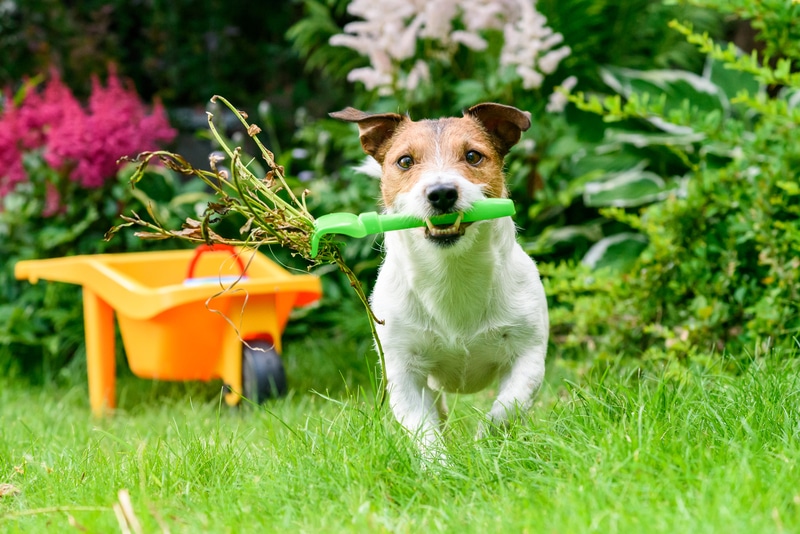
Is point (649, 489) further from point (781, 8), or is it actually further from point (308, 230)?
point (781, 8)

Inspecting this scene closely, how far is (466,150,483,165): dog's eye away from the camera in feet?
9.74

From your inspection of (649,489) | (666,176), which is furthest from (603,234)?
(649,489)

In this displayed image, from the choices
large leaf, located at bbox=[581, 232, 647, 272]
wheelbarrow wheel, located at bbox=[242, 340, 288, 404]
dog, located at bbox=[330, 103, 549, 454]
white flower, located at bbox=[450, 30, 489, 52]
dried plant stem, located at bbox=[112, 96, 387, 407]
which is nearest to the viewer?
dried plant stem, located at bbox=[112, 96, 387, 407]

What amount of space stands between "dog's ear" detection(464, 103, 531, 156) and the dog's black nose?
497mm

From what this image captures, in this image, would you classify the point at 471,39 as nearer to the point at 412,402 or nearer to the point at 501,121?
the point at 501,121

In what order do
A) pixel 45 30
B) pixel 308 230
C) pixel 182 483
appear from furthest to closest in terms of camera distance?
pixel 45 30 < pixel 308 230 < pixel 182 483

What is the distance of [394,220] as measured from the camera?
2.77 metres

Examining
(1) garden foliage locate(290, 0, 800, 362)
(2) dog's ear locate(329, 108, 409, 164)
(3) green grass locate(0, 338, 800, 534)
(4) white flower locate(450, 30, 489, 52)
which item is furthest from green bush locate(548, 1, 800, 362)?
(4) white flower locate(450, 30, 489, 52)

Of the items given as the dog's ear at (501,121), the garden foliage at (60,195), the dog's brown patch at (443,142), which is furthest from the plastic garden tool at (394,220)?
the garden foliage at (60,195)

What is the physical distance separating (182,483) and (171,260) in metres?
2.62

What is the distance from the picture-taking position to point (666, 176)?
5316 millimetres

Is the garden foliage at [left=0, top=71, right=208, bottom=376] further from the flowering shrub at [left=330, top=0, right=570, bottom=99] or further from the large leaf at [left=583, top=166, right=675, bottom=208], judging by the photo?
the large leaf at [left=583, top=166, right=675, bottom=208]

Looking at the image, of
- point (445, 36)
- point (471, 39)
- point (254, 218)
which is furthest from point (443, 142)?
point (445, 36)

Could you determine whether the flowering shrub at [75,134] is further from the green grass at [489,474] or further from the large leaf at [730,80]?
the large leaf at [730,80]
